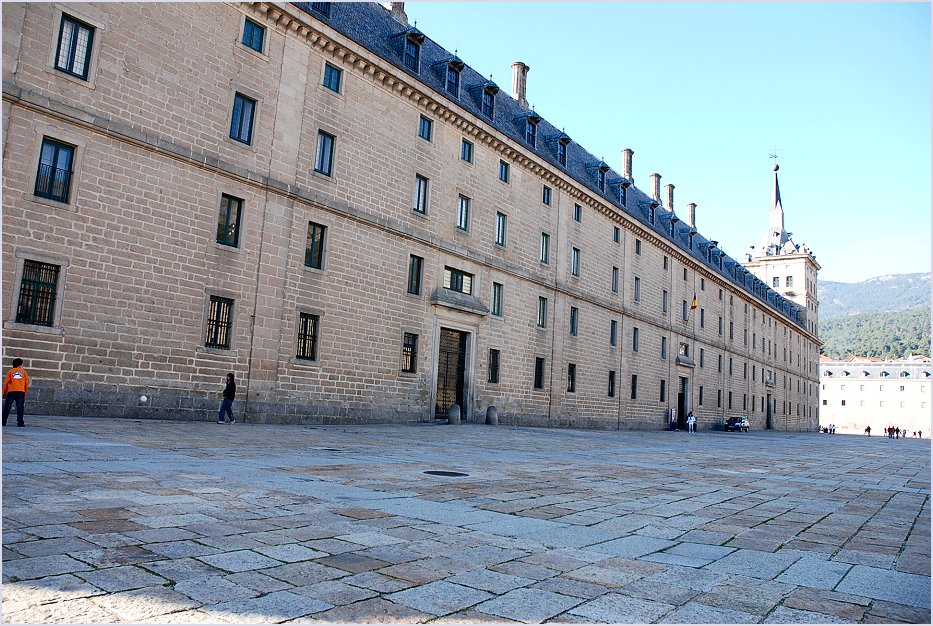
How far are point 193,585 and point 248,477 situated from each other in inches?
168

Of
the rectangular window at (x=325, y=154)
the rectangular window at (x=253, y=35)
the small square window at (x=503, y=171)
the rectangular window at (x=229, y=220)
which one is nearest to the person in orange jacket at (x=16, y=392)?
the rectangular window at (x=229, y=220)

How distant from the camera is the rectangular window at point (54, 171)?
53.0 feet

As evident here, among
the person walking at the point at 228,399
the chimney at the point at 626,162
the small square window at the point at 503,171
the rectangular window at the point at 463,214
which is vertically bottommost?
the person walking at the point at 228,399

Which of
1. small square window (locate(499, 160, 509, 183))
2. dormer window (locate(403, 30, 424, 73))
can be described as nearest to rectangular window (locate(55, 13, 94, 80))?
dormer window (locate(403, 30, 424, 73))

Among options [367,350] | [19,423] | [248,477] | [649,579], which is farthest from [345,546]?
[367,350]

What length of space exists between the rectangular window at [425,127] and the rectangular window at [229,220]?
9375mm

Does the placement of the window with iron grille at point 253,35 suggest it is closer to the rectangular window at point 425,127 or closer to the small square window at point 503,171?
the rectangular window at point 425,127

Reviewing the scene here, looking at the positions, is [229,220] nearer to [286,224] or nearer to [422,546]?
[286,224]

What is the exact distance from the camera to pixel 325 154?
2312cm

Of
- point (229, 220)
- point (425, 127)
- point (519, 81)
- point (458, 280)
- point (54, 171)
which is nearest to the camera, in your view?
point (54, 171)

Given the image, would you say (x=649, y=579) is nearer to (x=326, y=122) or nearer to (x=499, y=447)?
(x=499, y=447)

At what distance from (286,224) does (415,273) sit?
6.43 m

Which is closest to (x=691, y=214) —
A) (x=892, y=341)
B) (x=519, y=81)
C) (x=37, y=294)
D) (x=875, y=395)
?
(x=519, y=81)

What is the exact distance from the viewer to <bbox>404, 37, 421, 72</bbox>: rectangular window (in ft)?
88.5
